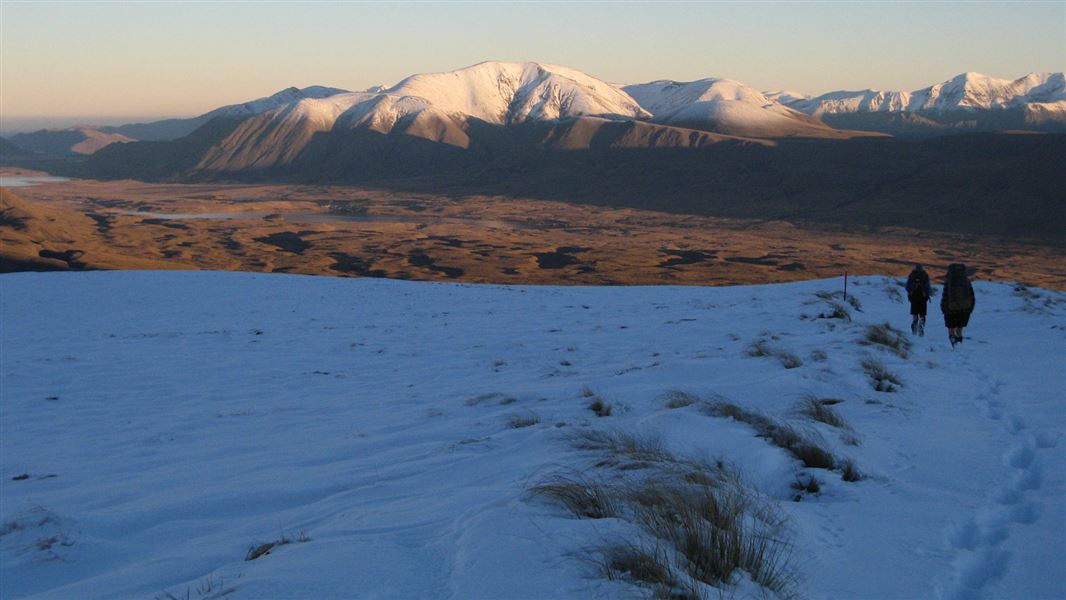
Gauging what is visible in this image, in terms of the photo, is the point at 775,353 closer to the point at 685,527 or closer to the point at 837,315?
the point at 837,315

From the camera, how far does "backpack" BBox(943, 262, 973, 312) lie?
32.7 feet

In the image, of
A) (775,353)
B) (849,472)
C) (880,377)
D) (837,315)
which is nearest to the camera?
(849,472)

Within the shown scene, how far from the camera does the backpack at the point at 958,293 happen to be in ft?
32.7

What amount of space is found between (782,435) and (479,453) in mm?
1816

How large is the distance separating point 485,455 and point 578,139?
12898cm

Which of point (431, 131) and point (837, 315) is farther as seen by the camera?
point (431, 131)

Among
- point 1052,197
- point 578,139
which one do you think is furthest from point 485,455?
point 578,139

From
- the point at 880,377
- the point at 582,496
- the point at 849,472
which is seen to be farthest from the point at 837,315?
the point at 582,496

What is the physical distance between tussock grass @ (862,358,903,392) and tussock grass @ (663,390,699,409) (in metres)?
1.77

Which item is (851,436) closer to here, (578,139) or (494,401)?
(494,401)

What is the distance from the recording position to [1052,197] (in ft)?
220

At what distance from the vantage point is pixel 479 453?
4926 mm

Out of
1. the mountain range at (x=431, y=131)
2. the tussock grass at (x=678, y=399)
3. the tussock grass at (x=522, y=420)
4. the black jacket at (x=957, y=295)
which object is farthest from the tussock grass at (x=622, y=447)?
the mountain range at (x=431, y=131)

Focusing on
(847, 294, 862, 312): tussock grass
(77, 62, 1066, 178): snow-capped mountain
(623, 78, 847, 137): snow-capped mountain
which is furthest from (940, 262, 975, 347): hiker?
(623, 78, 847, 137): snow-capped mountain
